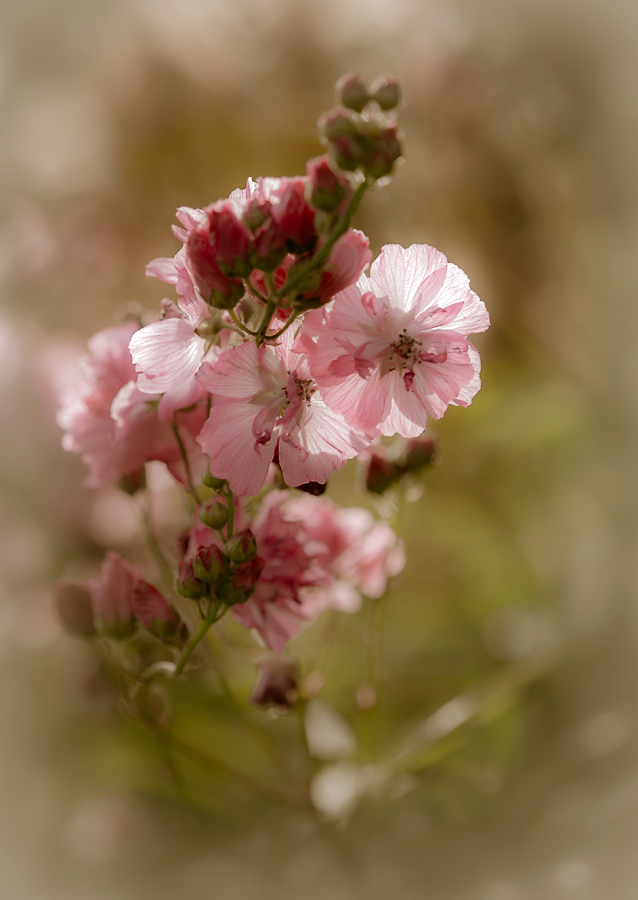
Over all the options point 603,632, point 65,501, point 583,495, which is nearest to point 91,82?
point 65,501

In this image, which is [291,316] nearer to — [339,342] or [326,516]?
[339,342]

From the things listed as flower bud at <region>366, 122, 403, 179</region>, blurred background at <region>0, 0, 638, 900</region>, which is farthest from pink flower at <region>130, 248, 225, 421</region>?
blurred background at <region>0, 0, 638, 900</region>

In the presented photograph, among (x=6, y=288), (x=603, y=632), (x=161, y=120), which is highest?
(x=161, y=120)

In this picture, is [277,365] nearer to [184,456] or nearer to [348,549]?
[184,456]

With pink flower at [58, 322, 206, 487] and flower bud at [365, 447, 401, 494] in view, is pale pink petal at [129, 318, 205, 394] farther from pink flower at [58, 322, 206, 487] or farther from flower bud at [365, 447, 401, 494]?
flower bud at [365, 447, 401, 494]

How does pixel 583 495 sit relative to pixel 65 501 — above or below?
below

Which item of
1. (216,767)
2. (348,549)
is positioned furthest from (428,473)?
(216,767)

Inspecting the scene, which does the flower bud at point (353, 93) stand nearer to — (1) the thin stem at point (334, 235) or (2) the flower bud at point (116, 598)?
(1) the thin stem at point (334, 235)

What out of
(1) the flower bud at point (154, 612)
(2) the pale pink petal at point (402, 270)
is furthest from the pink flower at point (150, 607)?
(2) the pale pink petal at point (402, 270)
